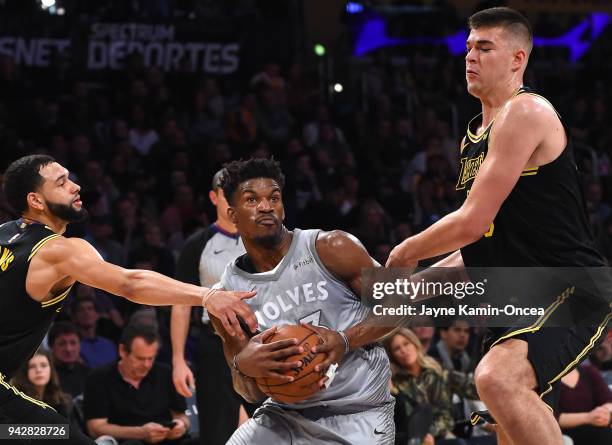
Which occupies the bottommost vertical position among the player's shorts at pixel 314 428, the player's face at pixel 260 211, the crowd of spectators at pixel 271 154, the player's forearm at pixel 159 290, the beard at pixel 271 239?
the player's shorts at pixel 314 428

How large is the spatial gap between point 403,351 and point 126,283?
323 cm

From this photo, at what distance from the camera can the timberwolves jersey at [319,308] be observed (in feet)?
14.1

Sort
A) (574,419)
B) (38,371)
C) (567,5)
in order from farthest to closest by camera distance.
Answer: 1. (567,5)
2. (574,419)
3. (38,371)

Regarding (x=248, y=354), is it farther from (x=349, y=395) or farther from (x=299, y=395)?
(x=349, y=395)

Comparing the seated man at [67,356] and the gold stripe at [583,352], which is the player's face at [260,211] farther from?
the seated man at [67,356]

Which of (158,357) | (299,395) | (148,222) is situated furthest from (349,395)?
(148,222)

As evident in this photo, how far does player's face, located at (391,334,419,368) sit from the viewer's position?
280 inches

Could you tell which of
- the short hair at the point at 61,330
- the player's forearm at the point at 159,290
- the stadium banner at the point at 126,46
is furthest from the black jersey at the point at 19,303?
the stadium banner at the point at 126,46

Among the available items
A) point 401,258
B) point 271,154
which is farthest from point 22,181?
point 271,154

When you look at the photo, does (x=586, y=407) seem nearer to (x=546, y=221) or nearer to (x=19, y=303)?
(x=546, y=221)

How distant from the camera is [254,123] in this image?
1109cm

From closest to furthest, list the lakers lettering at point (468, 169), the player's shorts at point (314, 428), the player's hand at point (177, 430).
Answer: the lakers lettering at point (468, 169) → the player's shorts at point (314, 428) → the player's hand at point (177, 430)

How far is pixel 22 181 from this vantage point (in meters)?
4.71

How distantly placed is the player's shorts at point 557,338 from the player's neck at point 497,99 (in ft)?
2.55
